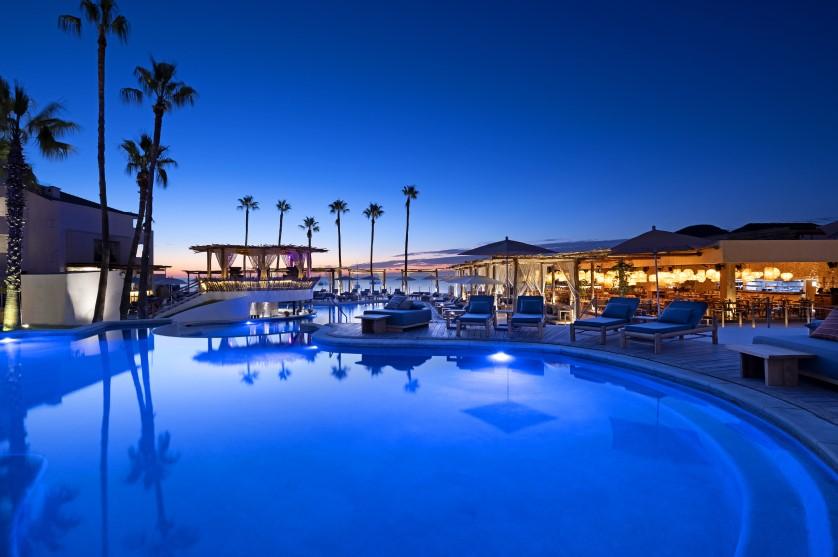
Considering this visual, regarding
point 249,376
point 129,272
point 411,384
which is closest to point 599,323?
point 411,384

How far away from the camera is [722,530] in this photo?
2936mm

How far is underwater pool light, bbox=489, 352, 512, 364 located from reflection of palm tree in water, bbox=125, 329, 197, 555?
646 centimetres

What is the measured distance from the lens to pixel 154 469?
4.25m

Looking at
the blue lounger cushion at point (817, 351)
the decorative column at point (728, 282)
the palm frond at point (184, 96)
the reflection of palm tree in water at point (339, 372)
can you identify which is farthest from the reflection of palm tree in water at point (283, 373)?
the decorative column at point (728, 282)

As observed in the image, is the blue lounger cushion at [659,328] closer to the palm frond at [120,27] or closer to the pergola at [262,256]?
the palm frond at [120,27]

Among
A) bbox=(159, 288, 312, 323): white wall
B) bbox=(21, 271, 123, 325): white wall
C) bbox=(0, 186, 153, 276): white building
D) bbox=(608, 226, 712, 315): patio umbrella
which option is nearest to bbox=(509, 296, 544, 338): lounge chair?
bbox=(608, 226, 712, 315): patio umbrella

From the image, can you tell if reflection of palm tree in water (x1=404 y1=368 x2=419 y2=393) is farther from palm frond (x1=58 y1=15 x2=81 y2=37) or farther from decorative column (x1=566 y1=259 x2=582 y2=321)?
palm frond (x1=58 y1=15 x2=81 y2=37)

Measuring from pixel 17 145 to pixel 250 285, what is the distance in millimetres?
10140

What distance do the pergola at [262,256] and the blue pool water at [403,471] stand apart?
1767 cm

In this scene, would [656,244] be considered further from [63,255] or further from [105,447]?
[63,255]

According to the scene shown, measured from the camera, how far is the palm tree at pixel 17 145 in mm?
13352

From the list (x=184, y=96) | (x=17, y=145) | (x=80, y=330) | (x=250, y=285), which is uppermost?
(x=184, y=96)

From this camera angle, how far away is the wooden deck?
486 centimetres

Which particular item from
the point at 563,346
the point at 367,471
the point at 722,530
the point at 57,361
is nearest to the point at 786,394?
the point at 722,530
